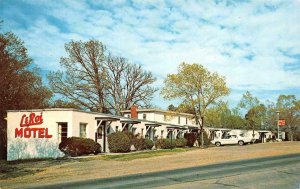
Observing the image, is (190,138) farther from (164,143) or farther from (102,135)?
(102,135)

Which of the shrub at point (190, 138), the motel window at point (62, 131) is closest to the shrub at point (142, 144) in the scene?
the motel window at point (62, 131)

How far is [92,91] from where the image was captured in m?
57.9

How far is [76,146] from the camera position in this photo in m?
30.2

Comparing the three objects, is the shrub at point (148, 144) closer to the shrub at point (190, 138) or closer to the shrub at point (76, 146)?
the shrub at point (76, 146)

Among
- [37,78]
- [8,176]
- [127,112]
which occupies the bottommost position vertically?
[8,176]

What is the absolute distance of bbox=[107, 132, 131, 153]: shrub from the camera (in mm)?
35875

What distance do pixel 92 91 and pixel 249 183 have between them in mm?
46834

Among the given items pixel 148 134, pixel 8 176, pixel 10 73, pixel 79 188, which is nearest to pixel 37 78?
pixel 10 73

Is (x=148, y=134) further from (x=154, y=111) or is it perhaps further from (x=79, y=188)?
(x=79, y=188)

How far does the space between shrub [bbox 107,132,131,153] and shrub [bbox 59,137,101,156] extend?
4524mm

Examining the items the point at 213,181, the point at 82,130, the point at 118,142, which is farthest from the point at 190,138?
the point at 213,181

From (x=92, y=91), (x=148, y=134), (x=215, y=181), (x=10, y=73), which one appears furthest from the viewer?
(x=92, y=91)

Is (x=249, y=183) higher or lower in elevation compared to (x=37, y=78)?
lower

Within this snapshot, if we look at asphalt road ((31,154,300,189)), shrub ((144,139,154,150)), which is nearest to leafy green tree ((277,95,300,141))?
shrub ((144,139,154,150))
